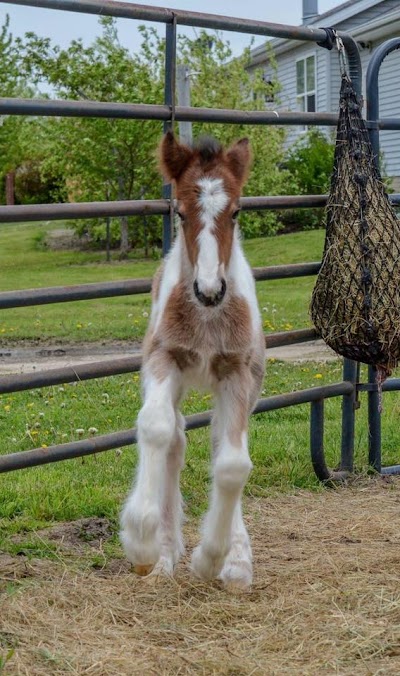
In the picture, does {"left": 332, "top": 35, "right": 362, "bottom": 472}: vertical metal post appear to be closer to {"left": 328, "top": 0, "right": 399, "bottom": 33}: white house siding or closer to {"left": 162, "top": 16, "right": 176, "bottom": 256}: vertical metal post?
{"left": 162, "top": 16, "right": 176, "bottom": 256}: vertical metal post

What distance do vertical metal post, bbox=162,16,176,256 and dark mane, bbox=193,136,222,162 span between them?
3.16 ft

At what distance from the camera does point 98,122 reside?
1894 cm

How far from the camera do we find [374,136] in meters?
5.79

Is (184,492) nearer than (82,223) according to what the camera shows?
Yes

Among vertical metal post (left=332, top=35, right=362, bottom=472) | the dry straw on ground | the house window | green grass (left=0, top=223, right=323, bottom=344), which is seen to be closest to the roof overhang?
the house window

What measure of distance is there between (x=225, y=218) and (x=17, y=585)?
5.26 feet

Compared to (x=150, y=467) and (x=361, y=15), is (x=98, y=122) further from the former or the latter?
(x=150, y=467)

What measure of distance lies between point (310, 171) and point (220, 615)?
18.9 meters

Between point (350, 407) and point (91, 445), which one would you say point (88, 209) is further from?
point (350, 407)

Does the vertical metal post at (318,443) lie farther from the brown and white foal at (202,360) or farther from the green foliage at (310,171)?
the green foliage at (310,171)

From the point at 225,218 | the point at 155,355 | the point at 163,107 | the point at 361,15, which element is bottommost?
the point at 155,355

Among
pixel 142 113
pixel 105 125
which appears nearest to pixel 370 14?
pixel 105 125

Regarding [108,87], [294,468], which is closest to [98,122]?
[108,87]

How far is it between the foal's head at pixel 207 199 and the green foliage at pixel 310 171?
17270mm
